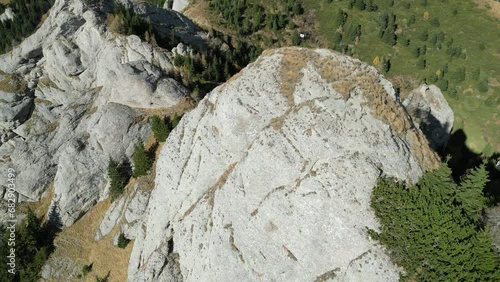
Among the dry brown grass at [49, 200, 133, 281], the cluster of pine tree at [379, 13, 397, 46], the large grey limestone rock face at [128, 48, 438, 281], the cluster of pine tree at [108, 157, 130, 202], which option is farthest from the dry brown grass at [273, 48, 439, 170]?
the cluster of pine tree at [379, 13, 397, 46]

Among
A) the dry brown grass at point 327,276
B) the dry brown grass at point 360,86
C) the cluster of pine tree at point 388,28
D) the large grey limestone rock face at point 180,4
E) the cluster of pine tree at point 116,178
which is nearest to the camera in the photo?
the dry brown grass at point 327,276

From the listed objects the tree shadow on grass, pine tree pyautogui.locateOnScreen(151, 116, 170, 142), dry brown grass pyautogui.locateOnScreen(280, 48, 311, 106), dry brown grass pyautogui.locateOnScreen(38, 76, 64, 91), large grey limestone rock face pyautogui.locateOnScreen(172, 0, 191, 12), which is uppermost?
dry brown grass pyautogui.locateOnScreen(280, 48, 311, 106)

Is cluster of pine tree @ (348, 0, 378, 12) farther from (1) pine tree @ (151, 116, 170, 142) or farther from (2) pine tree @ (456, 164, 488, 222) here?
(2) pine tree @ (456, 164, 488, 222)

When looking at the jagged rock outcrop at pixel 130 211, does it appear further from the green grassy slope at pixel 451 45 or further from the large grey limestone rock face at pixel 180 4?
the large grey limestone rock face at pixel 180 4

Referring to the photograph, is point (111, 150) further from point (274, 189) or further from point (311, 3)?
point (311, 3)

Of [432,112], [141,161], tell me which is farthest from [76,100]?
[432,112]

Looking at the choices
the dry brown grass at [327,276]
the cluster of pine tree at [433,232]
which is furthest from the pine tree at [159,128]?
the cluster of pine tree at [433,232]

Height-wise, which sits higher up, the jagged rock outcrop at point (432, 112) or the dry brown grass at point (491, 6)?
the dry brown grass at point (491, 6)
